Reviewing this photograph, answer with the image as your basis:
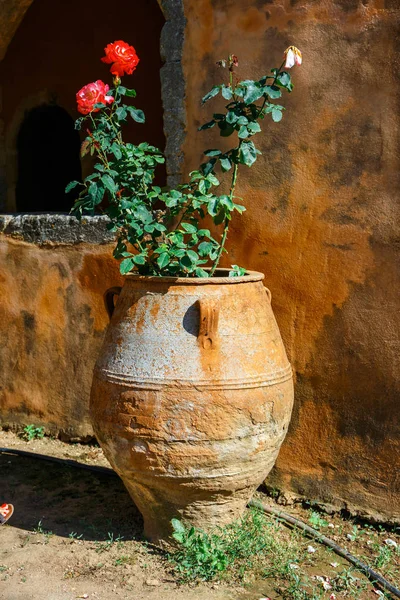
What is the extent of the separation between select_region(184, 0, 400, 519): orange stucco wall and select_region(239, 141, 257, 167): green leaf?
1.35ft

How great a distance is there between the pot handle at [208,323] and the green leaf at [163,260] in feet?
0.68

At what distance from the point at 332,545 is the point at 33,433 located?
2.05 m

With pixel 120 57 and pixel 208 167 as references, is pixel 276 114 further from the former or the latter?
pixel 120 57

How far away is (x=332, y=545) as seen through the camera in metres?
3.22

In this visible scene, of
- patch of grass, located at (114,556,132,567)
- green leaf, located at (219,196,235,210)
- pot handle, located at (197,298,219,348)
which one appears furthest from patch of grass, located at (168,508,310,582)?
green leaf, located at (219,196,235,210)

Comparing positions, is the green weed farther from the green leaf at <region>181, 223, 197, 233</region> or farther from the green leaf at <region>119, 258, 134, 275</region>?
the green leaf at <region>181, 223, 197, 233</region>

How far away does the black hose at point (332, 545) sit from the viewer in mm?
2949

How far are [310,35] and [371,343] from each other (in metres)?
1.39

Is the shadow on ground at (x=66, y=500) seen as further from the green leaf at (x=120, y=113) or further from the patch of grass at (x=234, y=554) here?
the green leaf at (x=120, y=113)

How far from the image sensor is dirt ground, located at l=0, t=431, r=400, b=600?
9.39 feet

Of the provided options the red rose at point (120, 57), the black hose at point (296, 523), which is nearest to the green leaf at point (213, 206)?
the red rose at point (120, 57)

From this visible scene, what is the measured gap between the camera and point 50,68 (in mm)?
5805

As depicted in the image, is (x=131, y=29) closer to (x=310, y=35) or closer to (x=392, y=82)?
(x=310, y=35)

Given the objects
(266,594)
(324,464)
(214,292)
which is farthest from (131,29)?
(266,594)
